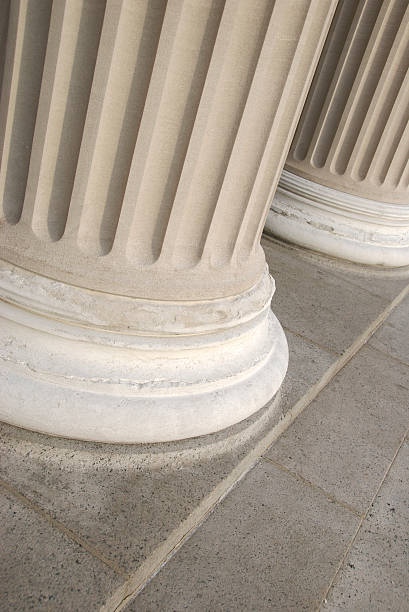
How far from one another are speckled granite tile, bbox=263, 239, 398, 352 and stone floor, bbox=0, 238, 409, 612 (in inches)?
46.7

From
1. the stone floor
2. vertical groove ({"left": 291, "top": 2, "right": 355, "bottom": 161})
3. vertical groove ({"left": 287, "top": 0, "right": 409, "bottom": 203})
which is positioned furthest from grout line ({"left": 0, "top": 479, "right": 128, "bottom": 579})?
vertical groove ({"left": 291, "top": 2, "right": 355, "bottom": 161})

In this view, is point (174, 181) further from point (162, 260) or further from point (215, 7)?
point (215, 7)

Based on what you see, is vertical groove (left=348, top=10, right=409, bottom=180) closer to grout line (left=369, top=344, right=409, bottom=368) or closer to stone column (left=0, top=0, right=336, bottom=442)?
Answer: grout line (left=369, top=344, right=409, bottom=368)

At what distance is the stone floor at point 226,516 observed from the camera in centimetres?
396

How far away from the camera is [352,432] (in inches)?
256

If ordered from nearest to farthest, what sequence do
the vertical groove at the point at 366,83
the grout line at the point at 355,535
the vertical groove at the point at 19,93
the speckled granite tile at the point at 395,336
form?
the vertical groove at the point at 19,93 < the grout line at the point at 355,535 < the speckled granite tile at the point at 395,336 < the vertical groove at the point at 366,83

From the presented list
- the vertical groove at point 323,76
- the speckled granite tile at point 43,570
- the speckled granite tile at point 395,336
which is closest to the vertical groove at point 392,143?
the vertical groove at point 323,76

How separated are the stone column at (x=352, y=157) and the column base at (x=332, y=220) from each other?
0.02 m

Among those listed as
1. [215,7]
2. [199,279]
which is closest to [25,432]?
[199,279]

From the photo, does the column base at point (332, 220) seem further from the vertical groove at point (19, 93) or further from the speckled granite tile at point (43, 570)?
the speckled granite tile at point (43, 570)

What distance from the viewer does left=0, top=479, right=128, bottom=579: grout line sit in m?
3.95

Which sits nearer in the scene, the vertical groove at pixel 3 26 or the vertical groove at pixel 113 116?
the vertical groove at pixel 113 116

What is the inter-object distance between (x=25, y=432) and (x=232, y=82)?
10.9 feet

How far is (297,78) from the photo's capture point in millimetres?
4844
